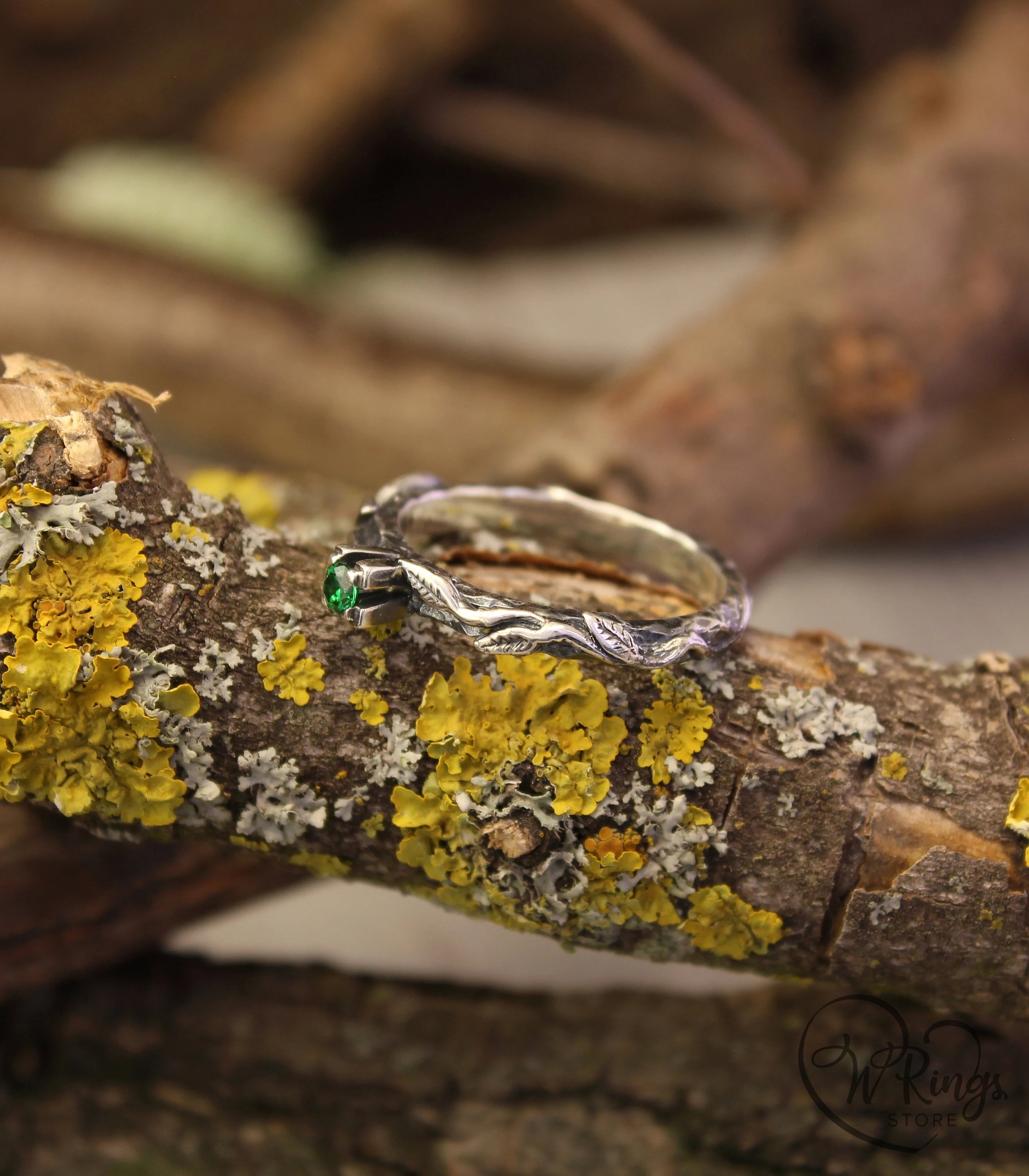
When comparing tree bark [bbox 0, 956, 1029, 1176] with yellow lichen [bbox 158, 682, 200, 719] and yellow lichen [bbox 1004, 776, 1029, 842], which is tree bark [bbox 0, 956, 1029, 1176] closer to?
yellow lichen [bbox 1004, 776, 1029, 842]

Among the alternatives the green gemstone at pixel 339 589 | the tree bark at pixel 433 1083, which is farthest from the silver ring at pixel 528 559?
the tree bark at pixel 433 1083

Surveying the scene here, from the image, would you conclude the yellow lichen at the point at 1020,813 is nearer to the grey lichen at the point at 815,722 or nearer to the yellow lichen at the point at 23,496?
the grey lichen at the point at 815,722

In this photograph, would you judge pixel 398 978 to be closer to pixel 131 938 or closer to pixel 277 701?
pixel 131 938

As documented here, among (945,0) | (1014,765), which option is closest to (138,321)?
(1014,765)

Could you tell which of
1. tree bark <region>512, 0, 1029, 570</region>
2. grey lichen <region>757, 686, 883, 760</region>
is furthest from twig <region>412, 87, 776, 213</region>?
grey lichen <region>757, 686, 883, 760</region>

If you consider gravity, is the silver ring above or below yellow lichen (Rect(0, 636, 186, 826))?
above

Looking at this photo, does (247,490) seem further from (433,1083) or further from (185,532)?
(433,1083)

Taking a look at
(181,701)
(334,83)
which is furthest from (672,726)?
(334,83)
